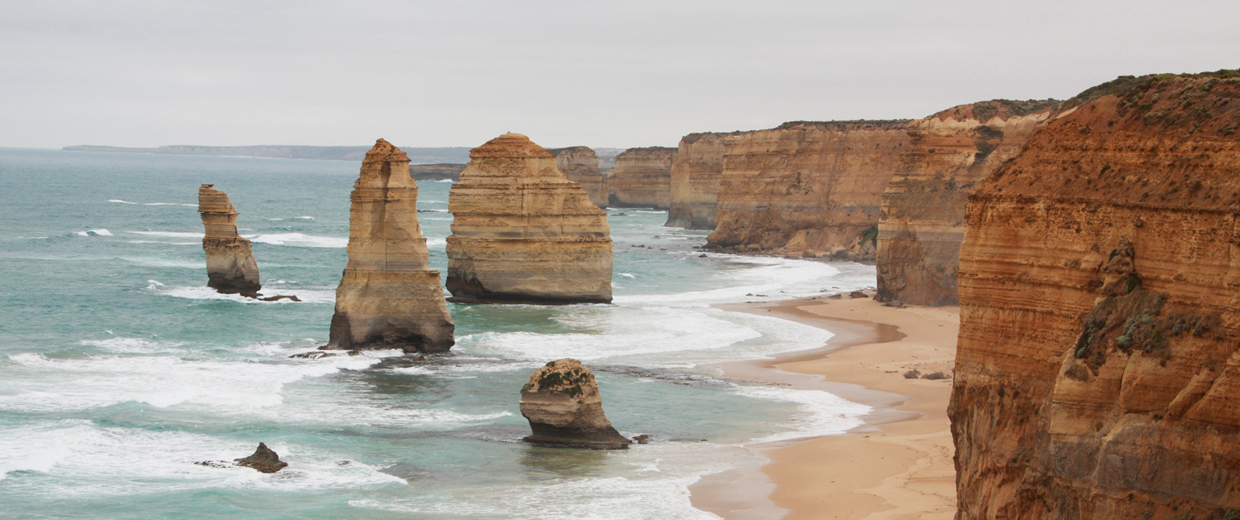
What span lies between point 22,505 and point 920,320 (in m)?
27.7

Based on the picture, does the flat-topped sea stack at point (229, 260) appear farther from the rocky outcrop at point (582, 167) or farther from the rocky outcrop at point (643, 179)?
the rocky outcrop at point (643, 179)

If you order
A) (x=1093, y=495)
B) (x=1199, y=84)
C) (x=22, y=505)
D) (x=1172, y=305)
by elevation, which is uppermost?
(x=1199, y=84)

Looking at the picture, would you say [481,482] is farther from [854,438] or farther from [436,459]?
[854,438]

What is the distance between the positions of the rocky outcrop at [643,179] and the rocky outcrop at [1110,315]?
359ft

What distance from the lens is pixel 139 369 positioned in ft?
90.9

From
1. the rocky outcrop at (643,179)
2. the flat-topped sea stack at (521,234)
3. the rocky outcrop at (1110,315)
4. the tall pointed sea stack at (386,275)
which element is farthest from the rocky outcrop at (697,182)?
the rocky outcrop at (1110,315)

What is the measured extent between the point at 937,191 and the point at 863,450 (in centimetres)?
2225

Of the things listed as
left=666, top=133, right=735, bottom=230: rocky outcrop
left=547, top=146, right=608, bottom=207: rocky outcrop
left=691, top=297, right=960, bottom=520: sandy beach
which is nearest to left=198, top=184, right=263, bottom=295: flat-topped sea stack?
left=691, top=297, right=960, bottom=520: sandy beach

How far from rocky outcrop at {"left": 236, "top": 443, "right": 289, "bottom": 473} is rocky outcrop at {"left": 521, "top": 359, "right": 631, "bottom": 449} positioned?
13.7 ft

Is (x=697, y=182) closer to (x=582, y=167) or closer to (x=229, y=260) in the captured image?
(x=582, y=167)

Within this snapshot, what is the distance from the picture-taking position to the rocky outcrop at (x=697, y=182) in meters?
91.7

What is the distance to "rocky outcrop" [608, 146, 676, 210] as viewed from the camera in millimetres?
123312

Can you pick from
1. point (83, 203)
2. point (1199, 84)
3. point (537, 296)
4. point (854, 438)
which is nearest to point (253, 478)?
point (854, 438)

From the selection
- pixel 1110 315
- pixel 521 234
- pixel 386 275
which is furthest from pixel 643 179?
pixel 1110 315
